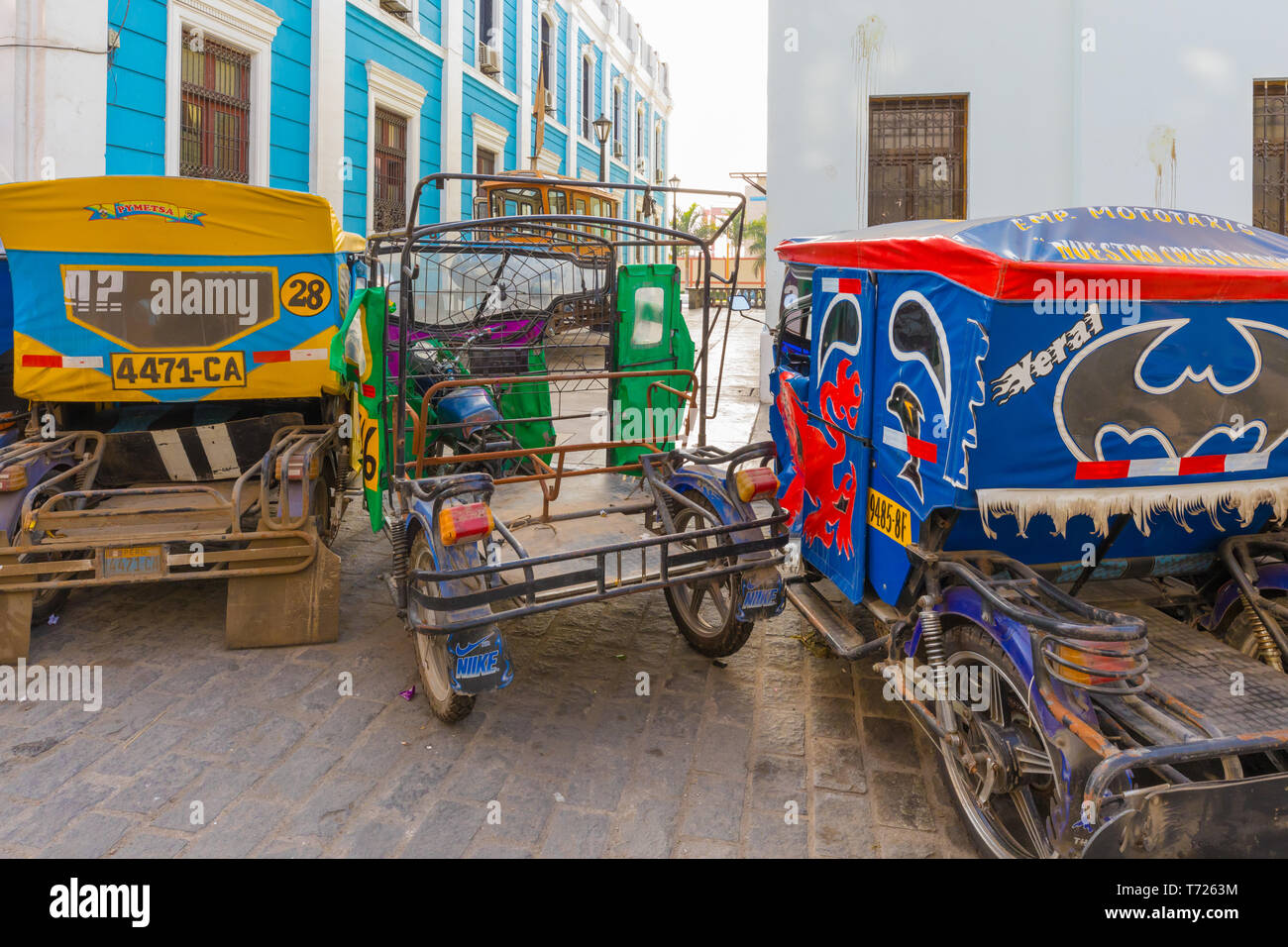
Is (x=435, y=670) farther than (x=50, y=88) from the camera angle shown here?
No

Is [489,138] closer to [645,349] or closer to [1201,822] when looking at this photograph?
[645,349]

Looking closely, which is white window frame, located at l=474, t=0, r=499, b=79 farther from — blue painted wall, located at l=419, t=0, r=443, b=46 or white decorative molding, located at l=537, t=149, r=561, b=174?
white decorative molding, located at l=537, t=149, r=561, b=174

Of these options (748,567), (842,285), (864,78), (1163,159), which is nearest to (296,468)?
(748,567)

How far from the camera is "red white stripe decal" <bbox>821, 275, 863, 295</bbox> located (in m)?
3.77

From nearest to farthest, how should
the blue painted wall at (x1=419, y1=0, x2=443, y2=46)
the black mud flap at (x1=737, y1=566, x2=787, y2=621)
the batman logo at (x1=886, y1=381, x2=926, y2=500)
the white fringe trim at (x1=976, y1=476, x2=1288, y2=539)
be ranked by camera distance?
the white fringe trim at (x1=976, y1=476, x2=1288, y2=539), the batman logo at (x1=886, y1=381, x2=926, y2=500), the black mud flap at (x1=737, y1=566, x2=787, y2=621), the blue painted wall at (x1=419, y1=0, x2=443, y2=46)

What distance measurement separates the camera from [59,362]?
512 centimetres

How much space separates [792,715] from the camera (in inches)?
161

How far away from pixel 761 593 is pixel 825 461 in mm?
686

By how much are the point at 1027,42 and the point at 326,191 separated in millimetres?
9289

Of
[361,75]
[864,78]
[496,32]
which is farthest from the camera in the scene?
[496,32]

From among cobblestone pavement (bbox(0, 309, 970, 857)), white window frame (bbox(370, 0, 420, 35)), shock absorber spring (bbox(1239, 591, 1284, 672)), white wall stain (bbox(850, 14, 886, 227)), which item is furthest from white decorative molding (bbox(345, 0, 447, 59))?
shock absorber spring (bbox(1239, 591, 1284, 672))

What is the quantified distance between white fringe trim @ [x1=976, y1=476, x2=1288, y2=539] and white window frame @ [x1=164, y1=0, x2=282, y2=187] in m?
9.34

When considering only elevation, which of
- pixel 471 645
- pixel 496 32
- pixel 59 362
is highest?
pixel 496 32
